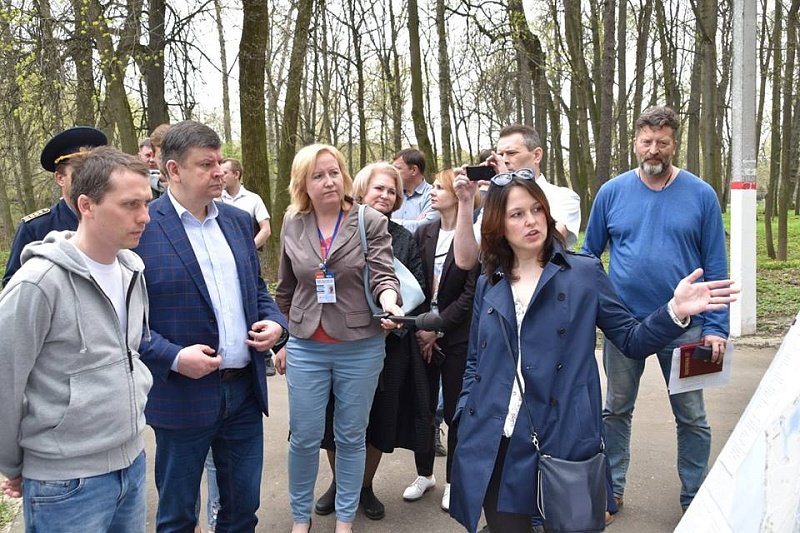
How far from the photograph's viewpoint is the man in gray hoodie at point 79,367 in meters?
1.88

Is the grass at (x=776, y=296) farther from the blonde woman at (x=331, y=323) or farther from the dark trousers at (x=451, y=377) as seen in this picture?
the blonde woman at (x=331, y=323)

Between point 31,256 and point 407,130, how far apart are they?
27266mm

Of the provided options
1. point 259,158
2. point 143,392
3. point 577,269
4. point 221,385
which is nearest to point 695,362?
point 577,269

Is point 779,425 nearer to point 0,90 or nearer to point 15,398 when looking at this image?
point 15,398

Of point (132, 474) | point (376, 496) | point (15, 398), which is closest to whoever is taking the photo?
point (15, 398)

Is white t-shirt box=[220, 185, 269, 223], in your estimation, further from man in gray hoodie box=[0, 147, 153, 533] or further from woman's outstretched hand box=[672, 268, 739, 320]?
woman's outstretched hand box=[672, 268, 739, 320]

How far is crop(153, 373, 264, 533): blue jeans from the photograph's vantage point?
8.64 feet

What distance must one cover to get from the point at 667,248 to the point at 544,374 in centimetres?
132

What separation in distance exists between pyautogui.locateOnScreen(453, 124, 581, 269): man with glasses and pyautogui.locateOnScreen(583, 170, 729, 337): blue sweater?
0.30 meters

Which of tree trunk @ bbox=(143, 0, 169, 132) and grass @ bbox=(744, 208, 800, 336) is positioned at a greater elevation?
tree trunk @ bbox=(143, 0, 169, 132)

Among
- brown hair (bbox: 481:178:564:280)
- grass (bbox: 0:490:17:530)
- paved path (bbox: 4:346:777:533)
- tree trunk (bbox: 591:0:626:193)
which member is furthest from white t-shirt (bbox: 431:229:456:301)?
tree trunk (bbox: 591:0:626:193)

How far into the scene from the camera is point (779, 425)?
50.3 inches

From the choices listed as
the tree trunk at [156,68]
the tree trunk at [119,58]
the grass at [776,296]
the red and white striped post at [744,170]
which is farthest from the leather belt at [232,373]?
the tree trunk at [156,68]

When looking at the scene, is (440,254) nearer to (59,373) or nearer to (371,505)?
Result: (371,505)
